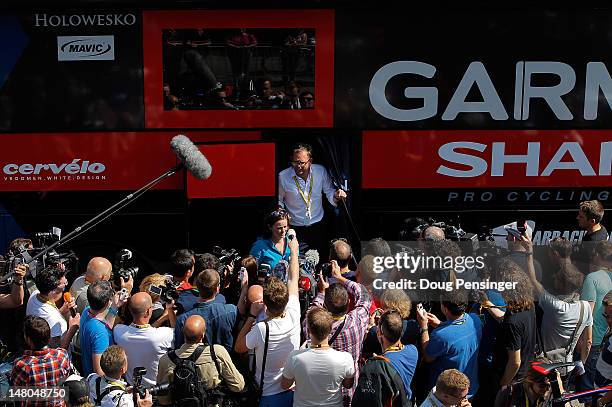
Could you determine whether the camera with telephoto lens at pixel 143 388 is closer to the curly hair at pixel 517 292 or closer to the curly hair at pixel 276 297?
the curly hair at pixel 276 297

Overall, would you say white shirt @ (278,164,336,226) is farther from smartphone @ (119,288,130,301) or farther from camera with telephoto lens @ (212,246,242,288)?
smartphone @ (119,288,130,301)

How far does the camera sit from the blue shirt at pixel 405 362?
4.81 meters

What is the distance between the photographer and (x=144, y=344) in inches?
201

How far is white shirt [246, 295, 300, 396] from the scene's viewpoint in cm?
505

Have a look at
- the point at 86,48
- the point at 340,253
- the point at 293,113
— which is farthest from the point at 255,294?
the point at 86,48

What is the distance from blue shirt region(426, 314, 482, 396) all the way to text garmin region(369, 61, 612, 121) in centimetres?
297

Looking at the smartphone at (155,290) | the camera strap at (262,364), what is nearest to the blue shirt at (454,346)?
the camera strap at (262,364)

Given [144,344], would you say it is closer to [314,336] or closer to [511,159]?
[314,336]

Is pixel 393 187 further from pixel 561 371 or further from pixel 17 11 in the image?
pixel 17 11

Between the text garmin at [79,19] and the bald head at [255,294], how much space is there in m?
3.28

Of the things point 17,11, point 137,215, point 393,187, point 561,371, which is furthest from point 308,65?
point 561,371

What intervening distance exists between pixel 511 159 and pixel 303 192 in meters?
2.05

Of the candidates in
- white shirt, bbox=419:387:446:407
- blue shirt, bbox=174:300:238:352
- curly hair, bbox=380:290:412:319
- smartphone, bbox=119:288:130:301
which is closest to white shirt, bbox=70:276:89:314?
smartphone, bbox=119:288:130:301

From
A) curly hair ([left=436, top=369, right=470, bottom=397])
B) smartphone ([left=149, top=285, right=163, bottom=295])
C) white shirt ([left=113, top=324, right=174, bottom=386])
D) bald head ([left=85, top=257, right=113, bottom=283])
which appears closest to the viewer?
curly hair ([left=436, top=369, right=470, bottom=397])
